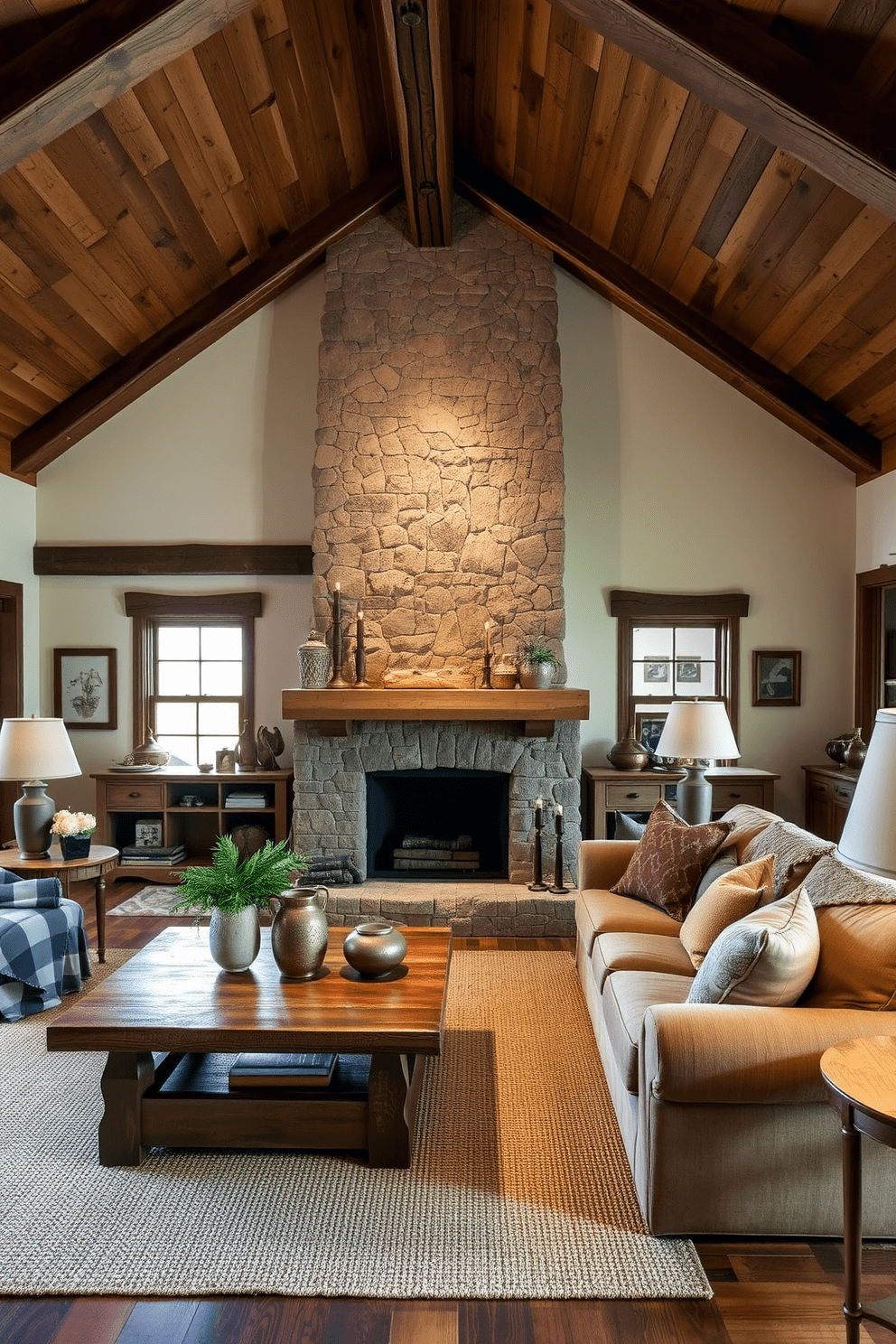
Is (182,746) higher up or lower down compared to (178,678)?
lower down

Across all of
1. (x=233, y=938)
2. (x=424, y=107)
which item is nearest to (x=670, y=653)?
(x=424, y=107)

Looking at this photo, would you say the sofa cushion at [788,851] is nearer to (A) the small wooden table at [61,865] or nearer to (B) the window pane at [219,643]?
(A) the small wooden table at [61,865]

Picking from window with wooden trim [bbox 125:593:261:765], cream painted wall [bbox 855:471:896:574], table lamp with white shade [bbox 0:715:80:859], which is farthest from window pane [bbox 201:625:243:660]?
cream painted wall [bbox 855:471:896:574]

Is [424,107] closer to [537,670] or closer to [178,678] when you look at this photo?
[537,670]

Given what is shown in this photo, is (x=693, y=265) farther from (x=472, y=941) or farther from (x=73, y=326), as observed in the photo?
(x=472, y=941)

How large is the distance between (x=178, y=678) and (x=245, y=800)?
1.13 m

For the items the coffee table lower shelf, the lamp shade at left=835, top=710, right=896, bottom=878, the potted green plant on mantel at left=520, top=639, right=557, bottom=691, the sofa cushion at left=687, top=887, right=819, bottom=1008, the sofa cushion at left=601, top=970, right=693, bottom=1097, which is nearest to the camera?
the lamp shade at left=835, top=710, right=896, bottom=878

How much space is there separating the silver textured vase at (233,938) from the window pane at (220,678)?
370 cm

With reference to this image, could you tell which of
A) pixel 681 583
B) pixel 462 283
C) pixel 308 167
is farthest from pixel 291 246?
pixel 681 583

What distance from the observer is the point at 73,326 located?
5.56m

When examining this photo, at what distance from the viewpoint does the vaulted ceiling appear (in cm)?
343

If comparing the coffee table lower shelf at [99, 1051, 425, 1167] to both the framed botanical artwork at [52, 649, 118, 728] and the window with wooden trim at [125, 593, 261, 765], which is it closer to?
the window with wooden trim at [125, 593, 261, 765]

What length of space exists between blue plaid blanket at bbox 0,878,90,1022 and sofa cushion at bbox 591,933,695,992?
2387 mm

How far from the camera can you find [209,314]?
6.18 m
